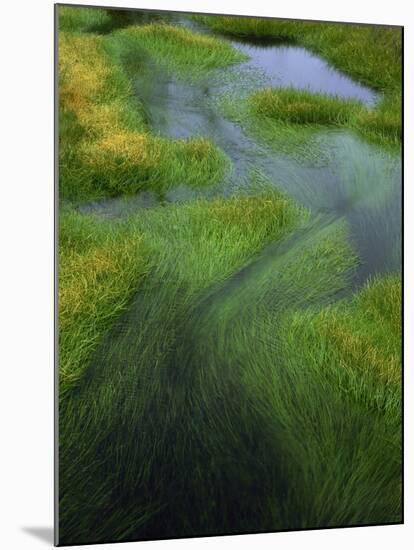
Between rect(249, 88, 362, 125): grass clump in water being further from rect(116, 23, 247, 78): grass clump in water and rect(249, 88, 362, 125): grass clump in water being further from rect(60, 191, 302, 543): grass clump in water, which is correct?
rect(60, 191, 302, 543): grass clump in water

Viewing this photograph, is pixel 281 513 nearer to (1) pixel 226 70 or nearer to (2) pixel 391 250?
(2) pixel 391 250

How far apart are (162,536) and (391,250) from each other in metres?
1.97

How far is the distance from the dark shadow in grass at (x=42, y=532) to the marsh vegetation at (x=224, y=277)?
0.14m

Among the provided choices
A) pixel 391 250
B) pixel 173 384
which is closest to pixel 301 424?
pixel 173 384

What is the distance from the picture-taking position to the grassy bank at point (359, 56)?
18.0ft

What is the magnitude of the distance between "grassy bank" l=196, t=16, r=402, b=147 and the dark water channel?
0.06 m

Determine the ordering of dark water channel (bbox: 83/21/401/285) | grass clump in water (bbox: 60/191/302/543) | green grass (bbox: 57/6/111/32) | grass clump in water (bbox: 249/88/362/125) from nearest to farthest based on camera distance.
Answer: grass clump in water (bbox: 60/191/302/543) < green grass (bbox: 57/6/111/32) < dark water channel (bbox: 83/21/401/285) < grass clump in water (bbox: 249/88/362/125)

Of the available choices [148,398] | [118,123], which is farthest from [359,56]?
[148,398]

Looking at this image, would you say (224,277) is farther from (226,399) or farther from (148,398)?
(148,398)

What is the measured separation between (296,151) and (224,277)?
808 millimetres

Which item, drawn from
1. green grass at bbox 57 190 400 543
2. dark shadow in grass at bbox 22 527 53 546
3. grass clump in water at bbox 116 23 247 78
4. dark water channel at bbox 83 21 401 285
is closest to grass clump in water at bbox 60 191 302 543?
green grass at bbox 57 190 400 543

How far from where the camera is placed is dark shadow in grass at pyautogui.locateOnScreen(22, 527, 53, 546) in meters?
5.08

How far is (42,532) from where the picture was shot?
16.9 feet

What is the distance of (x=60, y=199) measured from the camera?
5.03 metres
